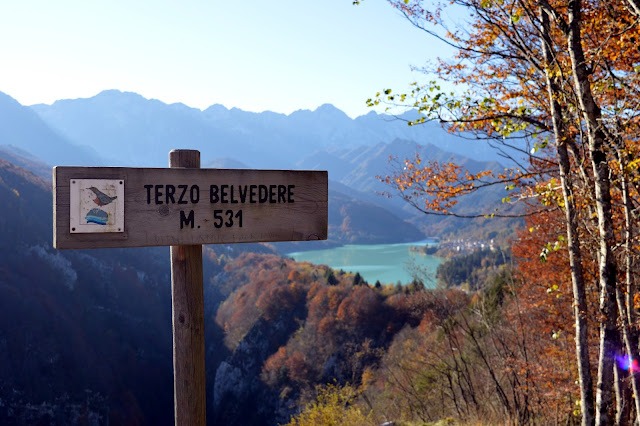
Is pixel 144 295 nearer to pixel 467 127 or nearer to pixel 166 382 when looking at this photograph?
pixel 166 382

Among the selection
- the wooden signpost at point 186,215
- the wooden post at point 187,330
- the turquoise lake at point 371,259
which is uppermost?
the wooden signpost at point 186,215

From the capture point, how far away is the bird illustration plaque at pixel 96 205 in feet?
6.31

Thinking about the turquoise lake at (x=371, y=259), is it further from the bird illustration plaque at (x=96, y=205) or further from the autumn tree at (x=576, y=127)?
the bird illustration plaque at (x=96, y=205)

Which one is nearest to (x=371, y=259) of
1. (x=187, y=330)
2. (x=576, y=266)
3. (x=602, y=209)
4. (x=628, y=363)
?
(x=628, y=363)

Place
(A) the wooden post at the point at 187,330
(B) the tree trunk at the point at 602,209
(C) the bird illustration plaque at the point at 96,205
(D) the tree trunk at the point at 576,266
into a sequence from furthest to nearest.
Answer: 1. (D) the tree trunk at the point at 576,266
2. (B) the tree trunk at the point at 602,209
3. (A) the wooden post at the point at 187,330
4. (C) the bird illustration plaque at the point at 96,205

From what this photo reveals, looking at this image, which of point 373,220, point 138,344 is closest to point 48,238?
point 138,344

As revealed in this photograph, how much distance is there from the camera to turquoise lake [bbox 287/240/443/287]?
84019 millimetres

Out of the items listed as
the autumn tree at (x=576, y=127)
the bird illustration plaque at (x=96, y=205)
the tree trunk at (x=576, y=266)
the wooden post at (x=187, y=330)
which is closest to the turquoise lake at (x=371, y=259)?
the autumn tree at (x=576, y=127)

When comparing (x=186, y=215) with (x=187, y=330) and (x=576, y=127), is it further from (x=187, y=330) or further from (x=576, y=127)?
(x=576, y=127)

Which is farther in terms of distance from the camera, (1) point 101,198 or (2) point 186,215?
(2) point 186,215

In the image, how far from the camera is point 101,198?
197 centimetres

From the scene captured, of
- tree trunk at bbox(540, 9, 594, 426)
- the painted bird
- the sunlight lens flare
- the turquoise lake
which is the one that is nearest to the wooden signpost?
the painted bird

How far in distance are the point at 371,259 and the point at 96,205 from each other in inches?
4330

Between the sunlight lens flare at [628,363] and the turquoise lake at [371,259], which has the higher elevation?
the sunlight lens flare at [628,363]
